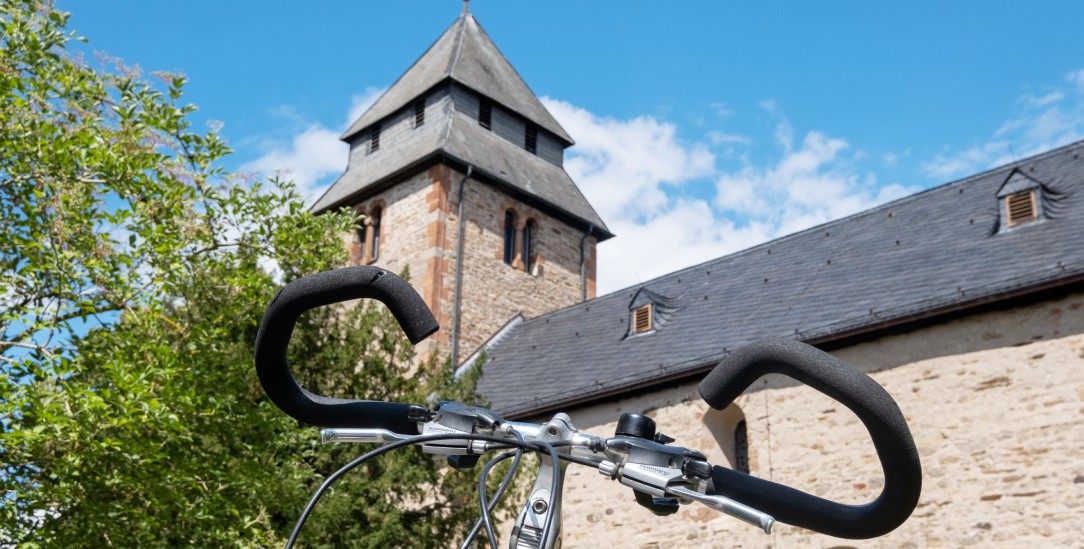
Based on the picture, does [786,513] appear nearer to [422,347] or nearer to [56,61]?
[56,61]

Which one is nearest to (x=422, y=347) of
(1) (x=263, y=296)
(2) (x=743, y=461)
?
(2) (x=743, y=461)

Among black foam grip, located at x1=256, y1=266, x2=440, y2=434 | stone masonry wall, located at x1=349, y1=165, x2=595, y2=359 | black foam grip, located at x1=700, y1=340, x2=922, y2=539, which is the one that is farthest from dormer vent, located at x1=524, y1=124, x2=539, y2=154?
black foam grip, located at x1=700, y1=340, x2=922, y2=539

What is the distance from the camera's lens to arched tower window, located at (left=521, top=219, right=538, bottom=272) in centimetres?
2382

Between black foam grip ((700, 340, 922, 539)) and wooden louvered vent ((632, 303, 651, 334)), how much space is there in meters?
15.0

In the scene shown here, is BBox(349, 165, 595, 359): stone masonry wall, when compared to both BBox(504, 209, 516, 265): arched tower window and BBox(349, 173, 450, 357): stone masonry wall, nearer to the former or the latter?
BBox(349, 173, 450, 357): stone masonry wall

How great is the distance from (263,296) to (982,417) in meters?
7.59

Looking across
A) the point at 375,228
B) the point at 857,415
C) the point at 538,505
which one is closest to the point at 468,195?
the point at 375,228

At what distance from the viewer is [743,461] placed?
13570 millimetres

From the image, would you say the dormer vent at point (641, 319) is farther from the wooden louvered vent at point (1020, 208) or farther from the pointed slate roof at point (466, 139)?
the pointed slate roof at point (466, 139)

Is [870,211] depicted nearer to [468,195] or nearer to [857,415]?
[468,195]

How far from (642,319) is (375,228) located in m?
9.08

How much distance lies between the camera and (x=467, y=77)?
2458 cm

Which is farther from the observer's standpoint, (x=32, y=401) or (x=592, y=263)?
(x=592, y=263)

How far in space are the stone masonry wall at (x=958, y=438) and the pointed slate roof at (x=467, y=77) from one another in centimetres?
1354
